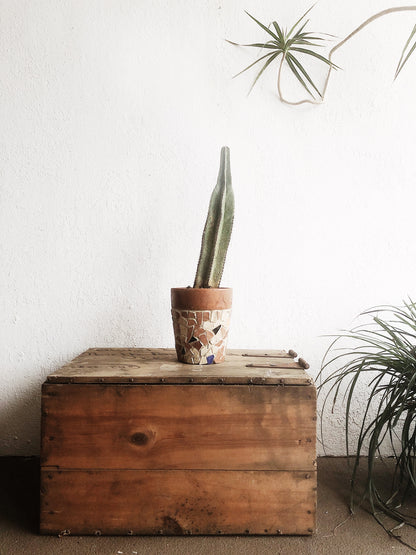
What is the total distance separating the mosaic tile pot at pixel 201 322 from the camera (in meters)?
1.42

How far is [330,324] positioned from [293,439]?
65 cm

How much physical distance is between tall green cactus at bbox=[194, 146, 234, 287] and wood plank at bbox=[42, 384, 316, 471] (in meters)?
0.39

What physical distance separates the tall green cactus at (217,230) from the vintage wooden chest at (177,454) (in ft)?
1.18

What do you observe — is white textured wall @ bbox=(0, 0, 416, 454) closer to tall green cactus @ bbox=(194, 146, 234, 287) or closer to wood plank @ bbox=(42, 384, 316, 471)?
tall green cactus @ bbox=(194, 146, 234, 287)

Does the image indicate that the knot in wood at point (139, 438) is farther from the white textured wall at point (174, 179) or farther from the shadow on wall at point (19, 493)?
the white textured wall at point (174, 179)

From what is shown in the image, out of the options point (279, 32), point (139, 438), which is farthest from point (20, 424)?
point (279, 32)

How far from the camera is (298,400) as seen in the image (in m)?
1.27

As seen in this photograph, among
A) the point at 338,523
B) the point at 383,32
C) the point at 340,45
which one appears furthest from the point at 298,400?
the point at 383,32

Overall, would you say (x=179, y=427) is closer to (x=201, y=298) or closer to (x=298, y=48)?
(x=201, y=298)

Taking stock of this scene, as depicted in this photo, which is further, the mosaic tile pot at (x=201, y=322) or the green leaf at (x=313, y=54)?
the green leaf at (x=313, y=54)

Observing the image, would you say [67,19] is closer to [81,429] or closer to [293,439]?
[81,429]

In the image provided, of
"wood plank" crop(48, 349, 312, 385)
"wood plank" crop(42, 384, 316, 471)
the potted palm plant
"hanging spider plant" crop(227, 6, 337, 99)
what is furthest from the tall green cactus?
"hanging spider plant" crop(227, 6, 337, 99)

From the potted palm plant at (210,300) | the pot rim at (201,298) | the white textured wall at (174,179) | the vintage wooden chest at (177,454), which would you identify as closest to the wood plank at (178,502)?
the vintage wooden chest at (177,454)

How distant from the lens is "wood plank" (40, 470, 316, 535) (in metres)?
1.25
